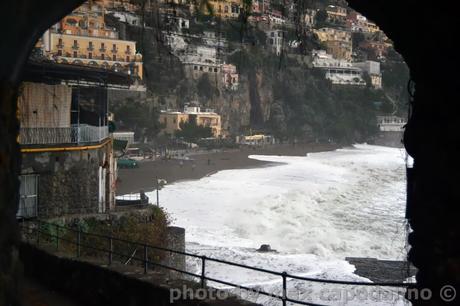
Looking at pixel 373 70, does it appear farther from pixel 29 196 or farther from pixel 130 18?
pixel 130 18

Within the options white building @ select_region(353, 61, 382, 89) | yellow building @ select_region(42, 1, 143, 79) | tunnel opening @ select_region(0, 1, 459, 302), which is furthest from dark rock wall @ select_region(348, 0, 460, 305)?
white building @ select_region(353, 61, 382, 89)

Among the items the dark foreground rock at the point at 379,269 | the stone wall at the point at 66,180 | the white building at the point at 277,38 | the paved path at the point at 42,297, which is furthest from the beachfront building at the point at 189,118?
the paved path at the point at 42,297

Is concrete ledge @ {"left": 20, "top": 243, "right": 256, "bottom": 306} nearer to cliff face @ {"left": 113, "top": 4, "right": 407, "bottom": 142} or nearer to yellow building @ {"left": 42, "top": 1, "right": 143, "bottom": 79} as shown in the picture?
yellow building @ {"left": 42, "top": 1, "right": 143, "bottom": 79}

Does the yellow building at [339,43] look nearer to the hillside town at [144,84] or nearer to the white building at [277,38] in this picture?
the hillside town at [144,84]

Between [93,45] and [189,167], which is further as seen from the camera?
[93,45]

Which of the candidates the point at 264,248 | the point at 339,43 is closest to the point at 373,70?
the point at 339,43

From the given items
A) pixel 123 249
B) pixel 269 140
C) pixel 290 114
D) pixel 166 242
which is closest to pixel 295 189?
pixel 166 242
